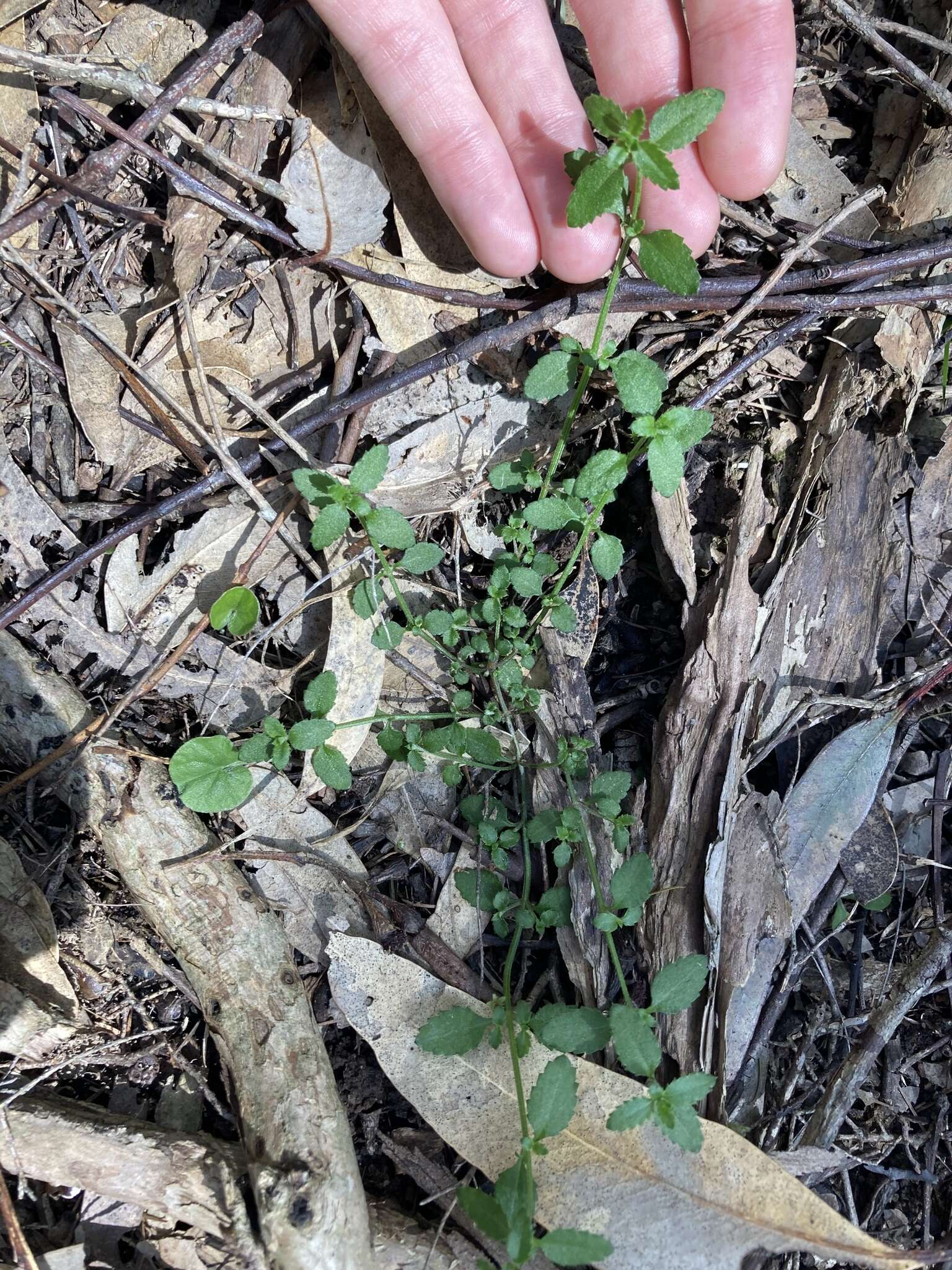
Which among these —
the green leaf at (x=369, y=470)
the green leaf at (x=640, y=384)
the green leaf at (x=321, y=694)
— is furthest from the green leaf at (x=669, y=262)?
the green leaf at (x=321, y=694)

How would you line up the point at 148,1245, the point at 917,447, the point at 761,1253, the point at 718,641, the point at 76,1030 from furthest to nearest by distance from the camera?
the point at 917,447 → the point at 718,641 → the point at 76,1030 → the point at 148,1245 → the point at 761,1253

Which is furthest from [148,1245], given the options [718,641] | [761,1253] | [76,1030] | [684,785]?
[718,641]

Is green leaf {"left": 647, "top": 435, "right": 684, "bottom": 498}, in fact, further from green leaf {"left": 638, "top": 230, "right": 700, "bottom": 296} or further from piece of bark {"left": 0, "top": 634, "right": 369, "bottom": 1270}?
piece of bark {"left": 0, "top": 634, "right": 369, "bottom": 1270}

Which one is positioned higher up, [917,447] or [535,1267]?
[917,447]

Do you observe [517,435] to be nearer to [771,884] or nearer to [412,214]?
[412,214]

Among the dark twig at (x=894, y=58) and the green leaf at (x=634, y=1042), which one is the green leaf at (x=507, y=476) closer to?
the green leaf at (x=634, y=1042)

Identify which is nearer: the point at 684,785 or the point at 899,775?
the point at 684,785
